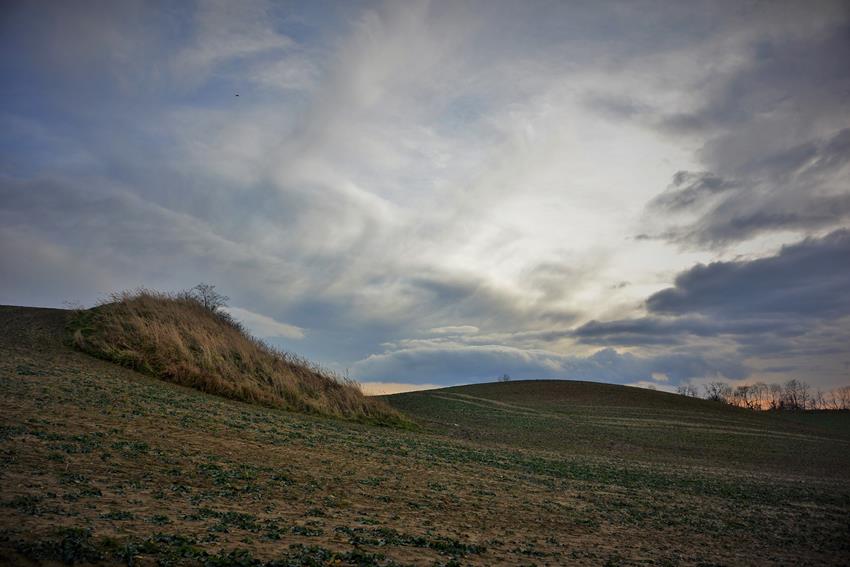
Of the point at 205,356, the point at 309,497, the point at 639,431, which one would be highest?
the point at 205,356

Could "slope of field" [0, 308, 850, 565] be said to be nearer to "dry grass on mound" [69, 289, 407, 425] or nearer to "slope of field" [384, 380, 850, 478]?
"dry grass on mound" [69, 289, 407, 425]

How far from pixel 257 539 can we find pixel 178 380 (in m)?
16.6

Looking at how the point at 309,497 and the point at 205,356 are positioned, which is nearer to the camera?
the point at 309,497

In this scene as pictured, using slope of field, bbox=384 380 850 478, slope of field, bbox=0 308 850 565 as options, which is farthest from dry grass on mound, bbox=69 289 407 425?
slope of field, bbox=384 380 850 478

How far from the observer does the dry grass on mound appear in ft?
69.9

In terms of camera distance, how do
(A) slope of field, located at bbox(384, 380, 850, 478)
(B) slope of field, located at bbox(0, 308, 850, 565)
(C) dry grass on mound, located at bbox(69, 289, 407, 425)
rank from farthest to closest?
(A) slope of field, located at bbox(384, 380, 850, 478) → (C) dry grass on mound, located at bbox(69, 289, 407, 425) → (B) slope of field, located at bbox(0, 308, 850, 565)

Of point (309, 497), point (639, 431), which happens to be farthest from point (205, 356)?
point (639, 431)

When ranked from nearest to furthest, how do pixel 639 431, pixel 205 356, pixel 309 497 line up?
pixel 309 497, pixel 205 356, pixel 639 431

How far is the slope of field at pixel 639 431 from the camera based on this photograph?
25.9 metres

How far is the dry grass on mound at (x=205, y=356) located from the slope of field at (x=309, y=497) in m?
2.04

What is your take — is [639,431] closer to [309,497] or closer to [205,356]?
[205,356]

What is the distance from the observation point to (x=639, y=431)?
115 ft

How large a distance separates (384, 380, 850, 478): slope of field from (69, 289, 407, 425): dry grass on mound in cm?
569

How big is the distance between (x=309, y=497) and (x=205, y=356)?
1565cm
